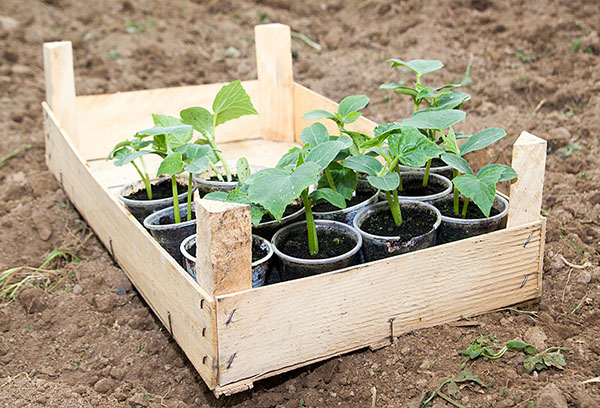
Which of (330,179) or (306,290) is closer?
(306,290)

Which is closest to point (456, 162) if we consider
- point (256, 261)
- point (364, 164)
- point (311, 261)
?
point (364, 164)

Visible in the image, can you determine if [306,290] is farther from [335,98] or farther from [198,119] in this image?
[335,98]

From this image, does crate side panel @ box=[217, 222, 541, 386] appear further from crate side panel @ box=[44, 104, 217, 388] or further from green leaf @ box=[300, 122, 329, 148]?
green leaf @ box=[300, 122, 329, 148]

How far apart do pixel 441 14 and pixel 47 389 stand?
3.39m

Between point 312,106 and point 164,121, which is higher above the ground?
point 164,121

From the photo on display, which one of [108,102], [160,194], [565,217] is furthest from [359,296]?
[108,102]

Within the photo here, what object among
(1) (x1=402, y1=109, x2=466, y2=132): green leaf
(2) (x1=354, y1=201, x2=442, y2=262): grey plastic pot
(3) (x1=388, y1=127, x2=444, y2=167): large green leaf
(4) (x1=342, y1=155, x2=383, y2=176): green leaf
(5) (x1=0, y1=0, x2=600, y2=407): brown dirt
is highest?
(1) (x1=402, y1=109, x2=466, y2=132): green leaf

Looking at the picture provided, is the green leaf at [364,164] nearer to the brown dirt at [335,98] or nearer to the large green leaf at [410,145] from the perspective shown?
the large green leaf at [410,145]

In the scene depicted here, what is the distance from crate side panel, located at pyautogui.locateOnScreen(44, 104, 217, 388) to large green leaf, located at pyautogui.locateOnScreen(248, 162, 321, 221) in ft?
0.87

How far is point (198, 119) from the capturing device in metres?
2.18

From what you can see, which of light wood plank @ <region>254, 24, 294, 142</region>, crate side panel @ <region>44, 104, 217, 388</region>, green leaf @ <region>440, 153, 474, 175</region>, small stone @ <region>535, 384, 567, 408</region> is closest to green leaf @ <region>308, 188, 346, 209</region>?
green leaf @ <region>440, 153, 474, 175</region>

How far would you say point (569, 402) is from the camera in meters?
1.55

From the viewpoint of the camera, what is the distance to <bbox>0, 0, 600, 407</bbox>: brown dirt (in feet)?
5.94

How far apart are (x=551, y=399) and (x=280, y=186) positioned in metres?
0.80
